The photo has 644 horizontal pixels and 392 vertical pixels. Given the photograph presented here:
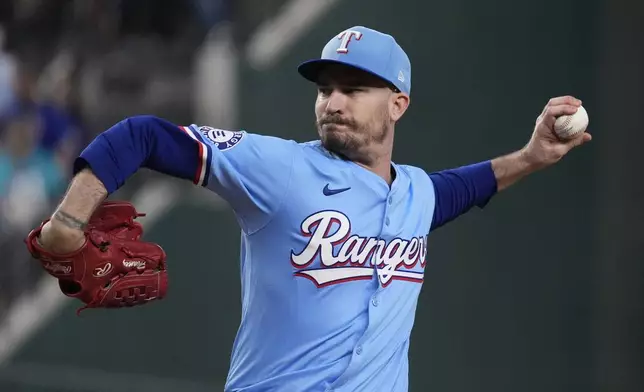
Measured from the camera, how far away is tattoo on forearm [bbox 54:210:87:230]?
2414mm

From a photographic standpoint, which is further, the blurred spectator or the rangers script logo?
the blurred spectator

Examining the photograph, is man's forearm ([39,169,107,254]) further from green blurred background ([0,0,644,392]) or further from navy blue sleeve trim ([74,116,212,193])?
green blurred background ([0,0,644,392])

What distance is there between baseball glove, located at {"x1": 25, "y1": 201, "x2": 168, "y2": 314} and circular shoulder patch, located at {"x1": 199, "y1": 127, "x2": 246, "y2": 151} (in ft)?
0.97

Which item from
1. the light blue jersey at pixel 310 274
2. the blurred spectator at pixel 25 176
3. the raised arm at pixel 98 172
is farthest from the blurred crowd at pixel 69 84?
the raised arm at pixel 98 172

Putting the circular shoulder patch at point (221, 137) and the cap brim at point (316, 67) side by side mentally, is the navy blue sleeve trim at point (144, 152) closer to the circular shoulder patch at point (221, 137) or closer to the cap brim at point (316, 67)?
the circular shoulder patch at point (221, 137)

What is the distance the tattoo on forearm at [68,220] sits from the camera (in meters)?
2.41

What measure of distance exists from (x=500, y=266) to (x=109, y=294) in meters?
3.52

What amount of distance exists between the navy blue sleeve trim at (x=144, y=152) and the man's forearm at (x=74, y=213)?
2 cm

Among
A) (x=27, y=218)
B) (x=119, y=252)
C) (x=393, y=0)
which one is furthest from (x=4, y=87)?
(x=119, y=252)

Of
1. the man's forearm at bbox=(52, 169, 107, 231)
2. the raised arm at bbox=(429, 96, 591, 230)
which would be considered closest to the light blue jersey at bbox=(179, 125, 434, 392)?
the man's forearm at bbox=(52, 169, 107, 231)

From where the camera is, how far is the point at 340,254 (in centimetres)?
288

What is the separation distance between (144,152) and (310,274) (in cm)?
62

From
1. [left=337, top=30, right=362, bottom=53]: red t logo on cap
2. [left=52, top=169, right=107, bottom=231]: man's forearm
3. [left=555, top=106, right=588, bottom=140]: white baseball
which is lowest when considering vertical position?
[left=52, top=169, right=107, bottom=231]: man's forearm

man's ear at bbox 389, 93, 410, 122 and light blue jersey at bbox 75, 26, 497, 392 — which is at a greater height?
man's ear at bbox 389, 93, 410, 122
